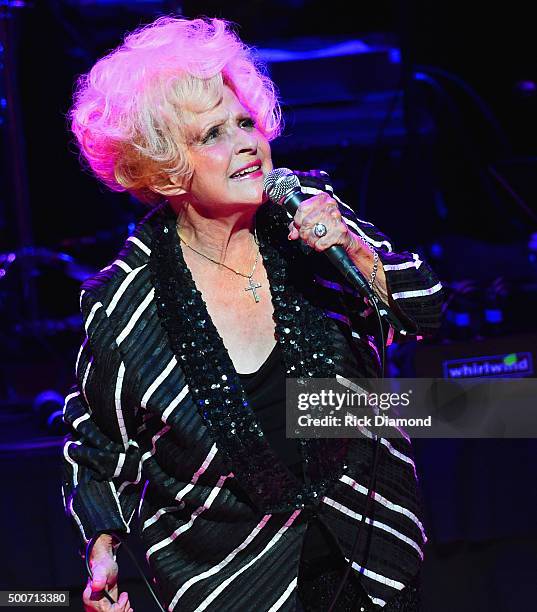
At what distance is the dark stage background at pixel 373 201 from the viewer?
339 cm

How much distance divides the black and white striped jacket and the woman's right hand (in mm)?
40

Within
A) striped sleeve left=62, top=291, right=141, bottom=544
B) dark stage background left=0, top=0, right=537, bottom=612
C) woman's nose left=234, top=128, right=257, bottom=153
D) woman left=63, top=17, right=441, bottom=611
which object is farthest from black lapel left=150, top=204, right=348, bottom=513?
dark stage background left=0, top=0, right=537, bottom=612

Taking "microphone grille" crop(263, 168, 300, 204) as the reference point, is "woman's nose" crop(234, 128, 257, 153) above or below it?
above

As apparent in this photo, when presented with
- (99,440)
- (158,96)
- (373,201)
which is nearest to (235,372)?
(99,440)

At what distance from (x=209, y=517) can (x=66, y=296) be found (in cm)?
346

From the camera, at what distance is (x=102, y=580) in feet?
6.43

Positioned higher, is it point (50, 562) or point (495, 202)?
point (495, 202)

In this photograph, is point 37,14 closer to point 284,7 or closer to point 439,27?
point 284,7

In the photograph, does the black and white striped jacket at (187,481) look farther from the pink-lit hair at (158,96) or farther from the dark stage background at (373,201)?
the dark stage background at (373,201)

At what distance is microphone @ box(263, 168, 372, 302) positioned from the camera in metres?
1.79

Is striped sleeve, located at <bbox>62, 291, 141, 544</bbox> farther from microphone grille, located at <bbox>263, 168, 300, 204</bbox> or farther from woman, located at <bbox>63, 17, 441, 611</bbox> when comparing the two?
microphone grille, located at <bbox>263, 168, 300, 204</bbox>

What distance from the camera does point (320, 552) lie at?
2035mm

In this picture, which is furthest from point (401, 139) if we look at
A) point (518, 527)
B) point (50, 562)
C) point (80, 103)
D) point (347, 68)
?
point (80, 103)

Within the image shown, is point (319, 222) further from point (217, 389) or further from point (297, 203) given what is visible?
point (217, 389)
